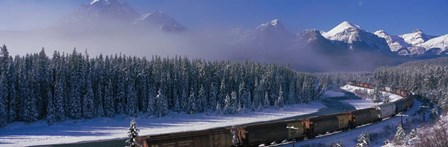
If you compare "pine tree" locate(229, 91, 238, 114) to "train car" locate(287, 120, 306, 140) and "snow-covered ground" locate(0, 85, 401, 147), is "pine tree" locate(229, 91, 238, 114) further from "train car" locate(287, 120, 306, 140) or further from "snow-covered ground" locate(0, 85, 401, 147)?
"train car" locate(287, 120, 306, 140)

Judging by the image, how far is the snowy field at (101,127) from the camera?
230 feet

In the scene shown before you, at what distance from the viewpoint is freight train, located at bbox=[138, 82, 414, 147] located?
37.1 m

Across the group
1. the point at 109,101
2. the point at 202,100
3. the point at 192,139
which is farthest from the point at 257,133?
the point at 202,100

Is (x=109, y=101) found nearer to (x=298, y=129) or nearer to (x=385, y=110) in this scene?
(x=298, y=129)

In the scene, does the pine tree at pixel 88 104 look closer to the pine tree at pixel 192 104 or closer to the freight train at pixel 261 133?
the pine tree at pixel 192 104

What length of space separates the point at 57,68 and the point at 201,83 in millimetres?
38800

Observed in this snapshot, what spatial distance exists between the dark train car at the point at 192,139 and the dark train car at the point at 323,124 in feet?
47.0

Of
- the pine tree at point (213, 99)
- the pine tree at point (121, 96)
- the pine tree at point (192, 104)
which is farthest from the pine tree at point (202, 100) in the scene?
the pine tree at point (121, 96)

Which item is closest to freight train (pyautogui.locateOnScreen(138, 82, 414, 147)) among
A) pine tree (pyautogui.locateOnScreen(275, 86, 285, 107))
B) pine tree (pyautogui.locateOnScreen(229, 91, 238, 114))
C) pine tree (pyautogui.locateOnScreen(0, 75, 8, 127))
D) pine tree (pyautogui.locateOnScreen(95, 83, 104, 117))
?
pine tree (pyautogui.locateOnScreen(229, 91, 238, 114))

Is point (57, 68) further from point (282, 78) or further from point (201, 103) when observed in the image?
point (282, 78)

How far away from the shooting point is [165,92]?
108 metres

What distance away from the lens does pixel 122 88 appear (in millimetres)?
99062

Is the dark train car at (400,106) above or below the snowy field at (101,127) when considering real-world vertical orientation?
above

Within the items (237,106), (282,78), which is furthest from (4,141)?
(282,78)
